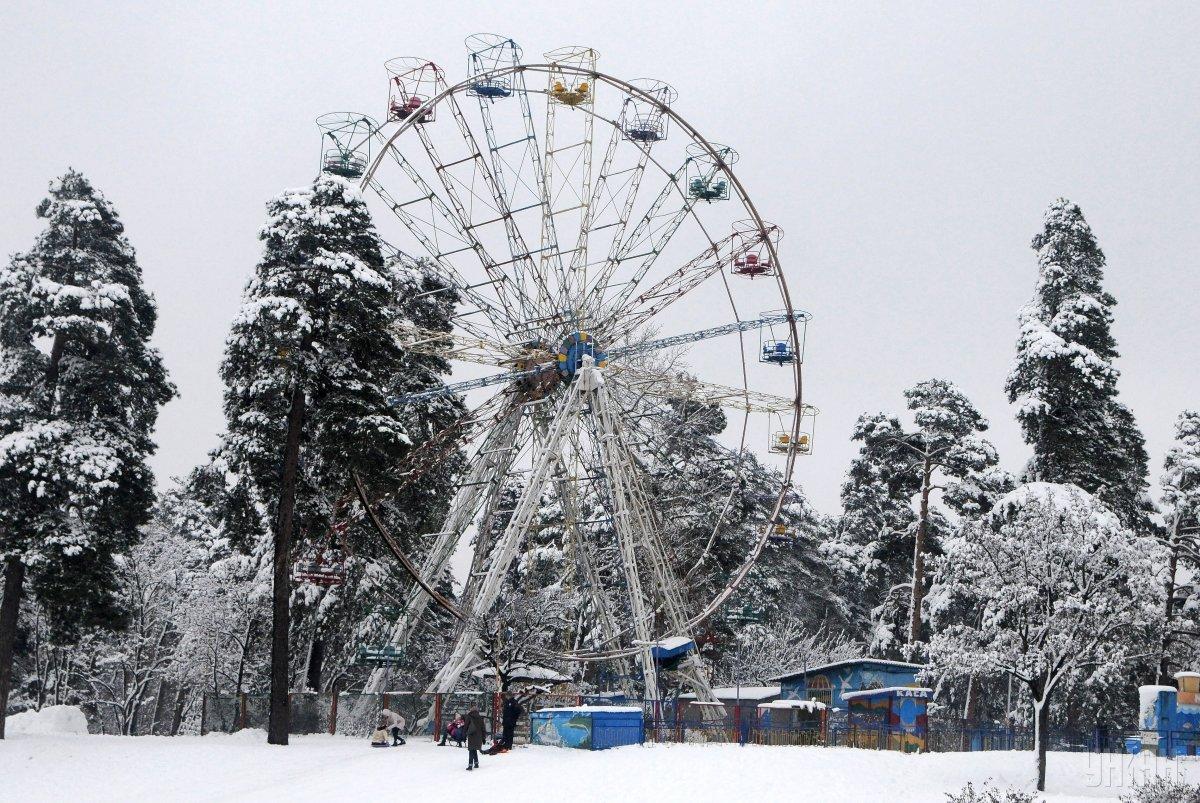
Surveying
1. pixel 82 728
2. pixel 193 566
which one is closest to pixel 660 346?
pixel 82 728

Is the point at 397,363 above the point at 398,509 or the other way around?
above

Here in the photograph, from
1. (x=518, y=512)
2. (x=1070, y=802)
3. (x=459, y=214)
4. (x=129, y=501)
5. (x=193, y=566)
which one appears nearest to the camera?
(x=1070, y=802)

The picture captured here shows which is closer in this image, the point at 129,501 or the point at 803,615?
the point at 129,501

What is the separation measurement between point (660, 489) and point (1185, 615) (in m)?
20.7

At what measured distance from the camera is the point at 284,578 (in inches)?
1267

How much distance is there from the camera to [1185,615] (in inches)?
1953

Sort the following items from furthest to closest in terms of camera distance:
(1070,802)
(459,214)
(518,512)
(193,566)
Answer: (193,566), (459,214), (518,512), (1070,802)

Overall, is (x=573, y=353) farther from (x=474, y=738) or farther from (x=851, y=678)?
(x=474, y=738)

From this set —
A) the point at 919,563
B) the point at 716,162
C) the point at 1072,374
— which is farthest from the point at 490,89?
the point at 919,563

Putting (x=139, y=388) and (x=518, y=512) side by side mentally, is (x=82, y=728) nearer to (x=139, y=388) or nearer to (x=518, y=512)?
(x=139, y=388)

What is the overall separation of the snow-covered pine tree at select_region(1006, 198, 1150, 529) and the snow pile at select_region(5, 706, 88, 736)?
32465 millimetres

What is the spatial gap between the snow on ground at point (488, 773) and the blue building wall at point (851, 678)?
743 centimetres

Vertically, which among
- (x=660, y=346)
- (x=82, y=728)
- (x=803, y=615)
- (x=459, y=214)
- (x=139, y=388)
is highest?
(x=459, y=214)

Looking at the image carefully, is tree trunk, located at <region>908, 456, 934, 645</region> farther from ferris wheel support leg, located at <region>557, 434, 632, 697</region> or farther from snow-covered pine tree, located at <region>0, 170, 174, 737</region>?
snow-covered pine tree, located at <region>0, 170, 174, 737</region>
